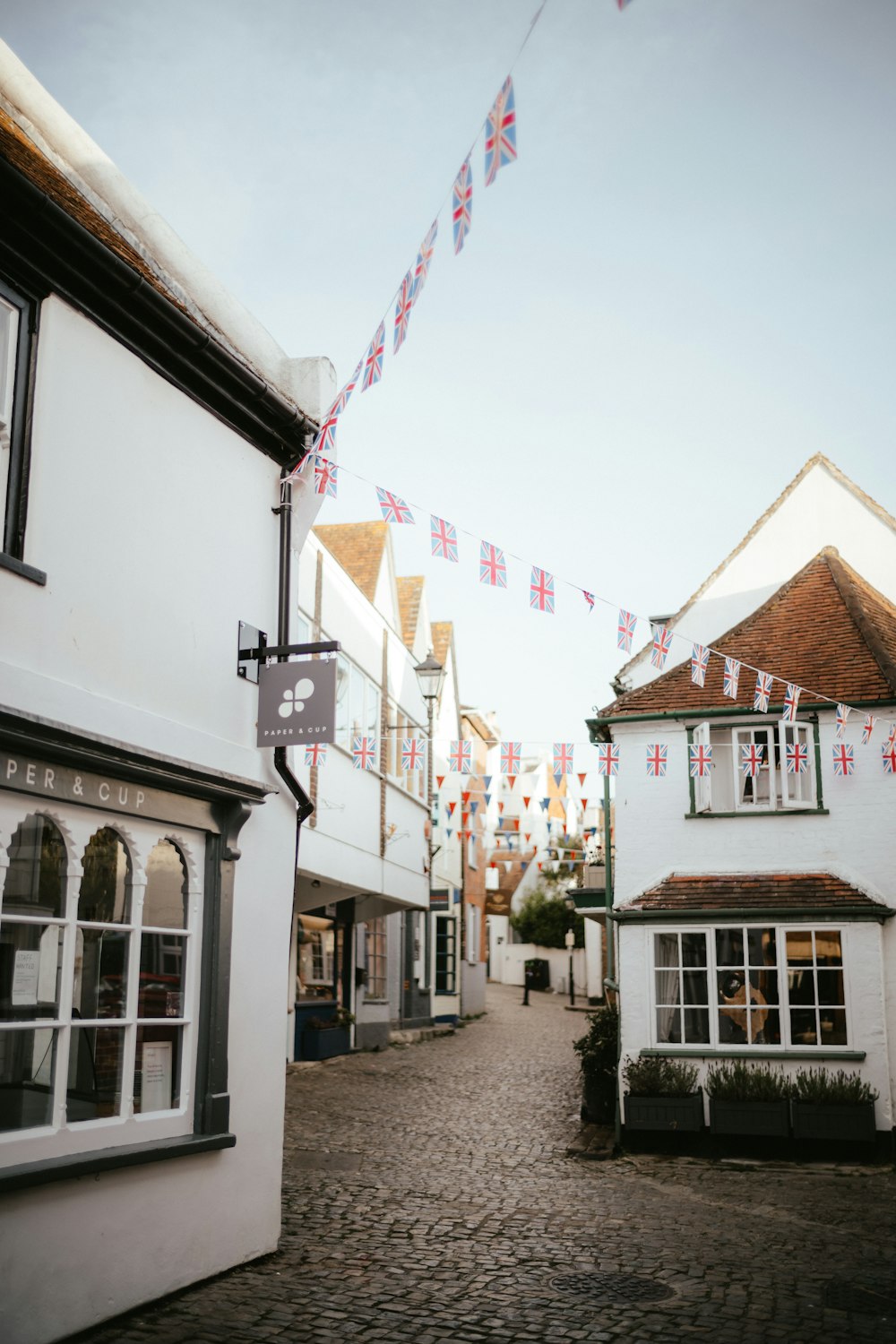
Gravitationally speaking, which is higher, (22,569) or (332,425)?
Result: (332,425)

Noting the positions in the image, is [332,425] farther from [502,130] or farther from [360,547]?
[360,547]

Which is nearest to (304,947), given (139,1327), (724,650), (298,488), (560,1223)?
(724,650)

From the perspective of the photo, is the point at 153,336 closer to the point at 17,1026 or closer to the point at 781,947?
the point at 17,1026

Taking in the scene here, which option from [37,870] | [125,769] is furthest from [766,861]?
[37,870]

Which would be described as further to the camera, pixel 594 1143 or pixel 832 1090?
pixel 594 1143

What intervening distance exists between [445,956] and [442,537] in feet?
75.0

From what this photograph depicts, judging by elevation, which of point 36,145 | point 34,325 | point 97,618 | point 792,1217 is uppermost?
point 36,145

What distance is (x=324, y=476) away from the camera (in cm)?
894

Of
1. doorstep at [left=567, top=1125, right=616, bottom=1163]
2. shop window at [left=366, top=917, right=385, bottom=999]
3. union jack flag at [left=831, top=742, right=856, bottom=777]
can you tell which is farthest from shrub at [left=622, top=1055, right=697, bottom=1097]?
shop window at [left=366, top=917, right=385, bottom=999]

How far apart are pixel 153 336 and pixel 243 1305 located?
5.74 meters

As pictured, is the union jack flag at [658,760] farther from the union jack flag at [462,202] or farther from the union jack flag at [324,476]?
the union jack flag at [462,202]

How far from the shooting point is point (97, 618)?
6.82 m

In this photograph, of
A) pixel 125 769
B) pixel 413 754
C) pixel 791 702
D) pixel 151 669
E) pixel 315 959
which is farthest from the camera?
pixel 315 959

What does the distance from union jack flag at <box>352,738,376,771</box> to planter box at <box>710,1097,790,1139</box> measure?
6.22m
